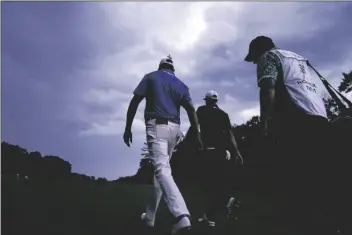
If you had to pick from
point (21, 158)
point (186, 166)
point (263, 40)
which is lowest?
point (263, 40)

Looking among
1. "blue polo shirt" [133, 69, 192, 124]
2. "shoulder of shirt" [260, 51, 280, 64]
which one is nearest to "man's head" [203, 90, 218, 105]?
"blue polo shirt" [133, 69, 192, 124]

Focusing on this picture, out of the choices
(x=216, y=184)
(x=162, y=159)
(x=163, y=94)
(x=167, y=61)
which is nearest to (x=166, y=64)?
(x=167, y=61)

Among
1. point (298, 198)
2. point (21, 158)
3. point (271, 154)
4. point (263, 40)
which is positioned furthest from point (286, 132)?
Result: point (21, 158)

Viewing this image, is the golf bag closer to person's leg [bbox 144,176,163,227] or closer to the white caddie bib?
the white caddie bib

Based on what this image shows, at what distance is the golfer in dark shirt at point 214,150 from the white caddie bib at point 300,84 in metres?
3.20

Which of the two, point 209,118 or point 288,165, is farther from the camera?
point 209,118

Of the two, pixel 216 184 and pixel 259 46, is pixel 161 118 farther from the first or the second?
pixel 216 184

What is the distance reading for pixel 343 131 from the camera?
383 centimetres

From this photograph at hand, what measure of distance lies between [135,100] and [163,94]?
0.43 metres

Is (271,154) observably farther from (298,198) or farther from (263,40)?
(263,40)

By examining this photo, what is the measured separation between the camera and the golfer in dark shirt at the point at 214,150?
7.35 metres

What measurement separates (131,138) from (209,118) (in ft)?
7.14

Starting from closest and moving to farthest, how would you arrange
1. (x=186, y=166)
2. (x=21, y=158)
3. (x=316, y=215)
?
1. (x=316, y=215)
2. (x=186, y=166)
3. (x=21, y=158)

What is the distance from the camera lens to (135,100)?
5527mm
